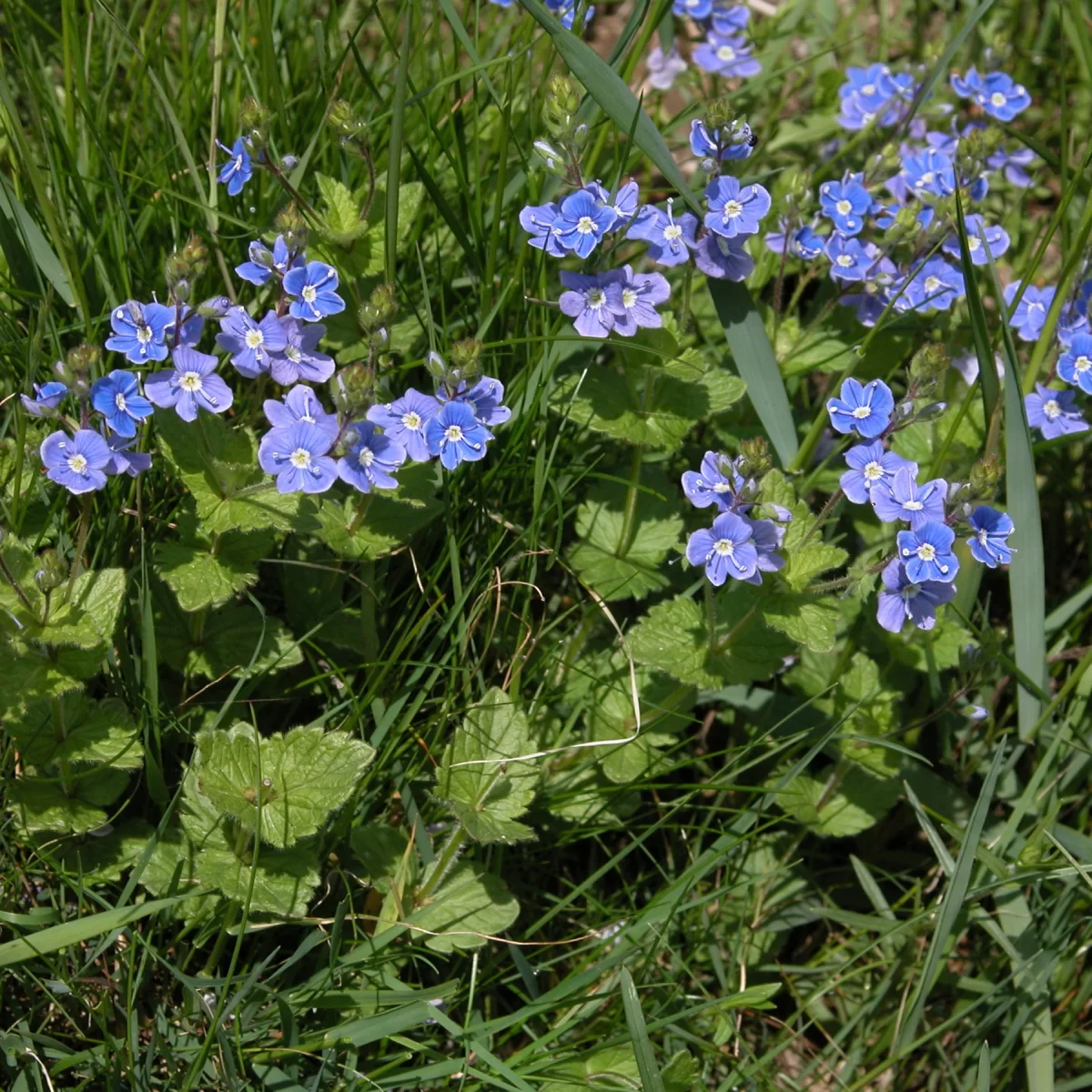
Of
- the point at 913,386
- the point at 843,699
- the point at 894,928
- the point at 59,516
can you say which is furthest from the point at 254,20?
the point at 894,928

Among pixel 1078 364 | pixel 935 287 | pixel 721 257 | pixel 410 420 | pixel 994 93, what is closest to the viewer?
pixel 410 420

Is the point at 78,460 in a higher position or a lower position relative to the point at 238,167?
lower

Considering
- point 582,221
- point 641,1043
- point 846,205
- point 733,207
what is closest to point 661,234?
point 733,207

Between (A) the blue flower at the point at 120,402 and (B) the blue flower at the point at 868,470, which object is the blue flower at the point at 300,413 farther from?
(B) the blue flower at the point at 868,470

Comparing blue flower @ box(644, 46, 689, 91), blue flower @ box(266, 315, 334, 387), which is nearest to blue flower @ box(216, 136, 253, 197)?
blue flower @ box(266, 315, 334, 387)

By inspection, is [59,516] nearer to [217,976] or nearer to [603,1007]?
[217,976]

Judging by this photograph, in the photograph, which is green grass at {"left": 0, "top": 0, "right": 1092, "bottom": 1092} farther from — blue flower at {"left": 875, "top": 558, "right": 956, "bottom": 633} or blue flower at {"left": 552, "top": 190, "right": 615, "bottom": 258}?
blue flower at {"left": 552, "top": 190, "right": 615, "bottom": 258}

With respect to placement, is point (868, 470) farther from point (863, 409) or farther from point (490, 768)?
point (490, 768)
